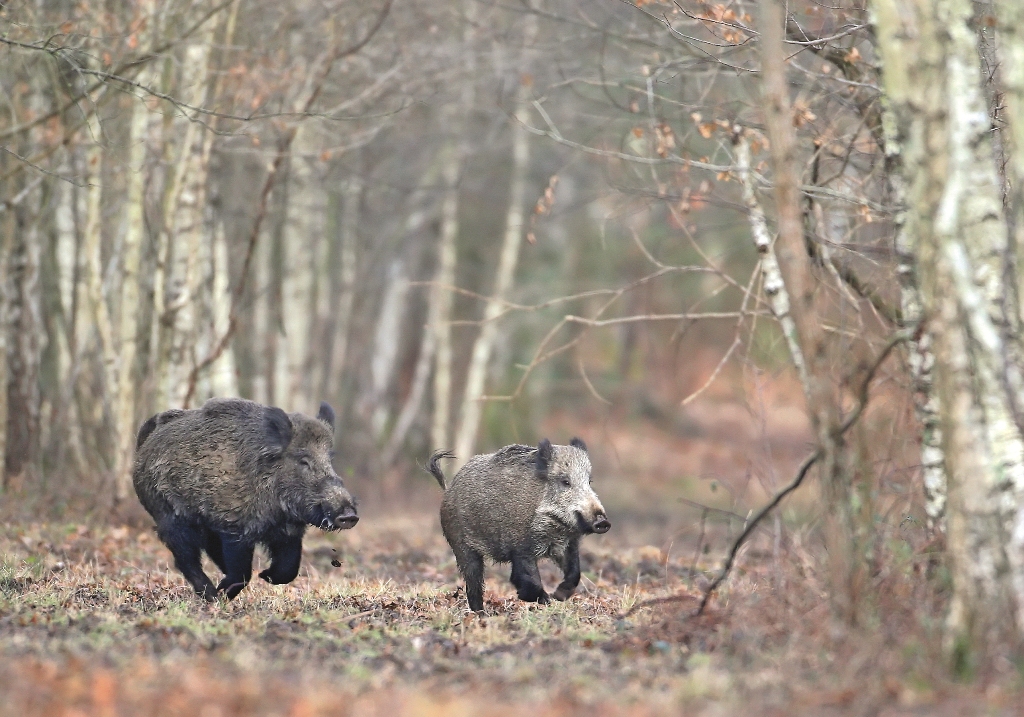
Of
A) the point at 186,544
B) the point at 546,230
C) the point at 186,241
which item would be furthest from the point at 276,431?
the point at 546,230

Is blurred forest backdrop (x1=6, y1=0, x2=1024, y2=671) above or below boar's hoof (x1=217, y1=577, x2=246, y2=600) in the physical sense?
above

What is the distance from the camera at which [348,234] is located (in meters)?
23.8

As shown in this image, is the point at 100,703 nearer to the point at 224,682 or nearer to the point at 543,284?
the point at 224,682

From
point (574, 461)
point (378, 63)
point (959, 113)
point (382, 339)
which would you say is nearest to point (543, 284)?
point (382, 339)

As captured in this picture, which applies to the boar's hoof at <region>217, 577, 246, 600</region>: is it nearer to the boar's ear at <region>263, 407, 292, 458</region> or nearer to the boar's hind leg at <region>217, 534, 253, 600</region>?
the boar's hind leg at <region>217, 534, 253, 600</region>

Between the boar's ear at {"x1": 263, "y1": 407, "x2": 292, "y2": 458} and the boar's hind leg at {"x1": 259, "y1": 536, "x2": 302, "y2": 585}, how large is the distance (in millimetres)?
603

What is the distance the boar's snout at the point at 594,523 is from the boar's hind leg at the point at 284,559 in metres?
1.97

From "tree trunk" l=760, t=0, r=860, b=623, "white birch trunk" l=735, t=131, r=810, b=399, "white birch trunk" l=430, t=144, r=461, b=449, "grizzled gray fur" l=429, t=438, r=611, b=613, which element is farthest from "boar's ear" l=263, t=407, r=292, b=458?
"white birch trunk" l=430, t=144, r=461, b=449

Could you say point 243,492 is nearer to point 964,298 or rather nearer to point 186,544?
point 186,544

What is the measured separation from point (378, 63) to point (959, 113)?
1232cm

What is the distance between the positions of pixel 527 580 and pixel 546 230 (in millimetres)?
20650

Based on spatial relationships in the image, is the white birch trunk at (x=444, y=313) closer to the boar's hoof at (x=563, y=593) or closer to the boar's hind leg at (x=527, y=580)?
the boar's hind leg at (x=527, y=580)

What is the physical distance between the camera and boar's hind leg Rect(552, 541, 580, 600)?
8781 mm

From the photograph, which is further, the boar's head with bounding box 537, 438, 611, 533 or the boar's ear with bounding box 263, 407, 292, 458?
the boar's ear with bounding box 263, 407, 292, 458
